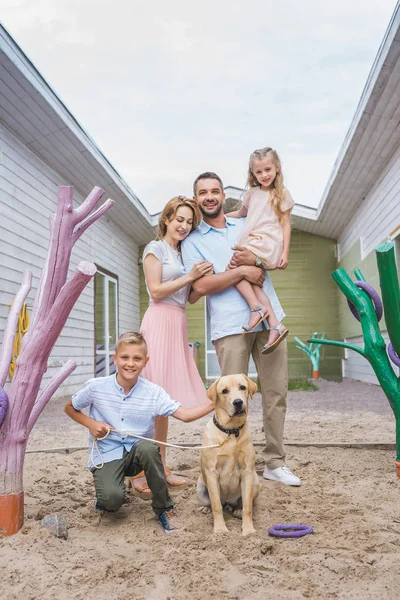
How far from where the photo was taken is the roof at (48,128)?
19.5ft

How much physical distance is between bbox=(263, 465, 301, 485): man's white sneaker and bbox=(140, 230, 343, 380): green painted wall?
9.85 m

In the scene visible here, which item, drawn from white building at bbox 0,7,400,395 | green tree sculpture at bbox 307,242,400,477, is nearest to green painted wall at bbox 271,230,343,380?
white building at bbox 0,7,400,395

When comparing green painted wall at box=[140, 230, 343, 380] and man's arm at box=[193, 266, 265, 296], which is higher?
green painted wall at box=[140, 230, 343, 380]

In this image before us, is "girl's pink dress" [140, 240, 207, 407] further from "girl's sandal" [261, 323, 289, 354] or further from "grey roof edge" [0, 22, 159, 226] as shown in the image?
"grey roof edge" [0, 22, 159, 226]

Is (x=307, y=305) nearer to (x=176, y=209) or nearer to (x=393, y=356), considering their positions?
(x=393, y=356)

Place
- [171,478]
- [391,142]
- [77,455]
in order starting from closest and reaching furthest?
[171,478] → [77,455] → [391,142]

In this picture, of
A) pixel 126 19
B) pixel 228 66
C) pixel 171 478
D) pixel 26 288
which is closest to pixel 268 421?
pixel 171 478

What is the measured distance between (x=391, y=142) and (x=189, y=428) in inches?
219

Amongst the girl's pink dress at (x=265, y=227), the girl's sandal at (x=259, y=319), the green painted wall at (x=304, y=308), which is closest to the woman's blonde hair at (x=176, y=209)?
the girl's pink dress at (x=265, y=227)

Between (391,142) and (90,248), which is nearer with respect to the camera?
(391,142)

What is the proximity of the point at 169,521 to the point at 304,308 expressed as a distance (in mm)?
11139

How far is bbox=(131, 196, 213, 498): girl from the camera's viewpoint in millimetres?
2963

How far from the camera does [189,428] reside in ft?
17.4

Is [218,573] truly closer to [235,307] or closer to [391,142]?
[235,307]
